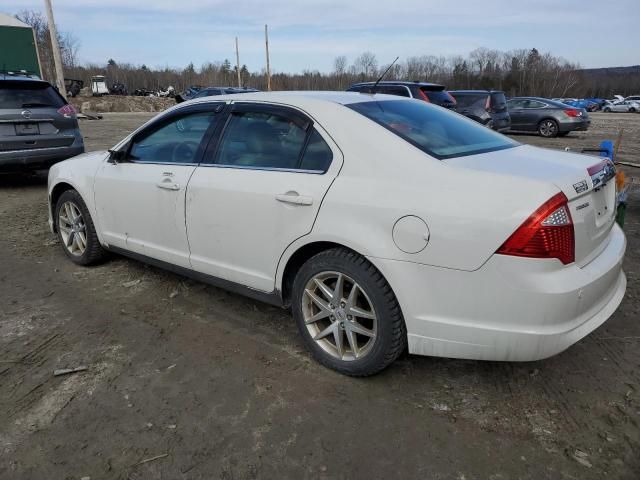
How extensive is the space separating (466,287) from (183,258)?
81.7 inches

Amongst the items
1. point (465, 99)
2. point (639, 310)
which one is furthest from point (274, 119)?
point (465, 99)

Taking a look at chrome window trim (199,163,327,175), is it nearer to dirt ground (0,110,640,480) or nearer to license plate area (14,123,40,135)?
dirt ground (0,110,640,480)

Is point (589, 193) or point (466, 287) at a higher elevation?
point (589, 193)

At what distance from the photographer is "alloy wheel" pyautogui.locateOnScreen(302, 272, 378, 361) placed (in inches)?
107

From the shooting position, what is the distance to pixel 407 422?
8.06 feet

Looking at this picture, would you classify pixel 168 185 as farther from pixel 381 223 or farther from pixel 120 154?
pixel 381 223

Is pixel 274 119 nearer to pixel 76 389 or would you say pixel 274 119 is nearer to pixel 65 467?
pixel 76 389

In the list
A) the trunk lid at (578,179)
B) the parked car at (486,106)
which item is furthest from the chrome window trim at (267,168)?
the parked car at (486,106)

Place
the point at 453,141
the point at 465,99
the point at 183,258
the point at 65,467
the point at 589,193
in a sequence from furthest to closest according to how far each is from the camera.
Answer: the point at 465,99 < the point at 183,258 < the point at 453,141 < the point at 589,193 < the point at 65,467

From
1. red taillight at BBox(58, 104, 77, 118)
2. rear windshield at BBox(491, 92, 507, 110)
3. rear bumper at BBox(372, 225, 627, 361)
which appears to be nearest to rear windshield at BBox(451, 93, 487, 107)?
rear windshield at BBox(491, 92, 507, 110)

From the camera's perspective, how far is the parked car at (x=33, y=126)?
7.01 metres

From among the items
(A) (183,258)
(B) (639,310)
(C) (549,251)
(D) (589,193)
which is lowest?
(B) (639,310)

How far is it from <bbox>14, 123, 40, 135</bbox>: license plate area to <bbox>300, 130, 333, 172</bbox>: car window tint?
605 centimetres

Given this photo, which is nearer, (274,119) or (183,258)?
(274,119)
